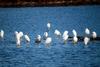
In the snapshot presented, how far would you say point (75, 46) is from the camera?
36906 mm

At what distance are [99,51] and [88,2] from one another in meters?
80.7

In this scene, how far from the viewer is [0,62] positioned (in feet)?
107

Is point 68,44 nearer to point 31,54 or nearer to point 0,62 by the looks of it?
point 31,54

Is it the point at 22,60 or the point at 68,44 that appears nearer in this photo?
the point at 22,60

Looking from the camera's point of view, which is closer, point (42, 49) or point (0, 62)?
point (0, 62)

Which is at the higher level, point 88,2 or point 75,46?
point 88,2

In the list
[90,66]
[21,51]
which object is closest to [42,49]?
[21,51]

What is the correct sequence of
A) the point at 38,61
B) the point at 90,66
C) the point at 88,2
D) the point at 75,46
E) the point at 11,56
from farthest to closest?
1. the point at 88,2
2. the point at 75,46
3. the point at 11,56
4. the point at 38,61
5. the point at 90,66

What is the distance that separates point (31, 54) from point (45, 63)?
3792mm

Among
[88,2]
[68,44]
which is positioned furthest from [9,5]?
[68,44]

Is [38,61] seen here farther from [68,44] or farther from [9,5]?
[9,5]

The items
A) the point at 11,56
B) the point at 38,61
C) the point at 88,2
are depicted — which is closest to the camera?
the point at 38,61

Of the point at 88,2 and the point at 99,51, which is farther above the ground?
the point at 88,2

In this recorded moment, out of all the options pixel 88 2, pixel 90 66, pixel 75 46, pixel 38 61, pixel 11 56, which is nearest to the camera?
pixel 90 66
